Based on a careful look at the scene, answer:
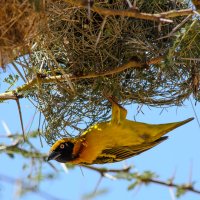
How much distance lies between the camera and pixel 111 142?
3051 millimetres

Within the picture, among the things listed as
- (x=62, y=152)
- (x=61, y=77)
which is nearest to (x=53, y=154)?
(x=62, y=152)

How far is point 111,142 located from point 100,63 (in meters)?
0.67

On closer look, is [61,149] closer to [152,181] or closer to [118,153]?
[118,153]

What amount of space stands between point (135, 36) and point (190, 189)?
1.21 m

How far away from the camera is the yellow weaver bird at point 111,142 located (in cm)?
296

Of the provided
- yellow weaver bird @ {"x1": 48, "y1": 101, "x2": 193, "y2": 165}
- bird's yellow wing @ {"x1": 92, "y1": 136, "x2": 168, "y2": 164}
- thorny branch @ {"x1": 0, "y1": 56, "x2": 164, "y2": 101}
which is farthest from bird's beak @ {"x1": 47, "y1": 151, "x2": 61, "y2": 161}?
thorny branch @ {"x1": 0, "y1": 56, "x2": 164, "y2": 101}

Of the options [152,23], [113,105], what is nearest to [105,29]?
[152,23]

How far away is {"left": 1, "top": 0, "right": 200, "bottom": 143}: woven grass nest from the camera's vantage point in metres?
2.56

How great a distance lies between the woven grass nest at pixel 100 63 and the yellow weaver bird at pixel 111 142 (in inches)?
4.7

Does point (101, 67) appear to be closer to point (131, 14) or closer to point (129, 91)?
point (129, 91)

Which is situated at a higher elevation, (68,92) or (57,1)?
(57,1)

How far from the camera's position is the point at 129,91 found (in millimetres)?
2787

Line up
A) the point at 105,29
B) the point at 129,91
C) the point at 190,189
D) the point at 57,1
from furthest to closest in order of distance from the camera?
the point at 129,91
the point at 105,29
the point at 57,1
the point at 190,189

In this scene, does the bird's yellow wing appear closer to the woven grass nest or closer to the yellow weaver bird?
the yellow weaver bird
